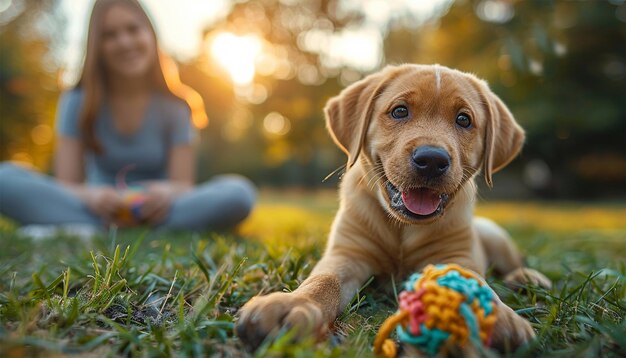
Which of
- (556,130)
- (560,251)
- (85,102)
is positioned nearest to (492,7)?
(560,251)

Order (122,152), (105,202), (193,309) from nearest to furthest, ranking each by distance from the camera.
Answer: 1. (193,309)
2. (105,202)
3. (122,152)

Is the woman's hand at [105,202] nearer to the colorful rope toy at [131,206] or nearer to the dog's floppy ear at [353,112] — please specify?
the colorful rope toy at [131,206]

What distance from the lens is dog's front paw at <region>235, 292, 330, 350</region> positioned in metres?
1.65

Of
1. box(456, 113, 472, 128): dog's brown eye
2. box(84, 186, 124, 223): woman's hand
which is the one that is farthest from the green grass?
box(84, 186, 124, 223): woman's hand

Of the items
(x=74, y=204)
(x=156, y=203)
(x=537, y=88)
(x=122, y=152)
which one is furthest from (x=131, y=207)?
(x=537, y=88)

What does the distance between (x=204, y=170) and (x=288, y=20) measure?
1312cm

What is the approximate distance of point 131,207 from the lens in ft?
16.1

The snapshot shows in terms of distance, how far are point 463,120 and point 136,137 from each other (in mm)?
4151

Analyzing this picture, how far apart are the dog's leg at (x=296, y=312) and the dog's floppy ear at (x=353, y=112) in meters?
0.88

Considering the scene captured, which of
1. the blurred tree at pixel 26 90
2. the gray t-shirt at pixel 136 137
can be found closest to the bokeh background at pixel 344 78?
the blurred tree at pixel 26 90

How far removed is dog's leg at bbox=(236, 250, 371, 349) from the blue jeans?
315 cm

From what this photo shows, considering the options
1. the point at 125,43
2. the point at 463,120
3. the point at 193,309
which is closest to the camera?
the point at 193,309

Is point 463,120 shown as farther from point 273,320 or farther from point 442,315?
point 273,320

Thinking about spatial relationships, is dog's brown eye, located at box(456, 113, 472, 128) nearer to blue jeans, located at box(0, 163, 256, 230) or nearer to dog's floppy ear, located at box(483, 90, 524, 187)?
dog's floppy ear, located at box(483, 90, 524, 187)
